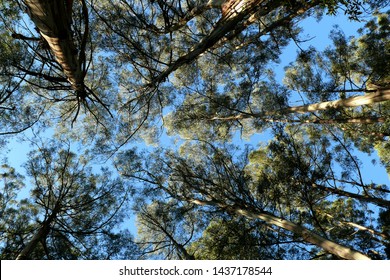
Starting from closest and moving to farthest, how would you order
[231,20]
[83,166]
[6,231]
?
[231,20], [6,231], [83,166]

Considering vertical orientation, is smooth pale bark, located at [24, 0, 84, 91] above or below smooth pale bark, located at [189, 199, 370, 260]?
above

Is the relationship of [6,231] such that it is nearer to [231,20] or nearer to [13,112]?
[13,112]

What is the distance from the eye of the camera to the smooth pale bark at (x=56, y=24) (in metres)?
2.73

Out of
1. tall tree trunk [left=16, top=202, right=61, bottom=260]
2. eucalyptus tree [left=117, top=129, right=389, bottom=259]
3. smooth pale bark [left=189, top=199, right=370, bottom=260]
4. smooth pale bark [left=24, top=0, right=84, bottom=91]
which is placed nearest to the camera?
smooth pale bark [left=24, top=0, right=84, bottom=91]

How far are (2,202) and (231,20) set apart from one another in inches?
307

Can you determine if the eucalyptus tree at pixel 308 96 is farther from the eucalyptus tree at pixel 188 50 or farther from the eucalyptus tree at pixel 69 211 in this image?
the eucalyptus tree at pixel 69 211

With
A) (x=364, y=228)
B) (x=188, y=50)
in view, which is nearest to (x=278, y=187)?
(x=364, y=228)

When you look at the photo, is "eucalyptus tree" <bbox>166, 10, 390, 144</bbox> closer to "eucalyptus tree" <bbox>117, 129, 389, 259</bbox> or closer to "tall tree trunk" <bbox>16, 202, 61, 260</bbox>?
"eucalyptus tree" <bbox>117, 129, 389, 259</bbox>

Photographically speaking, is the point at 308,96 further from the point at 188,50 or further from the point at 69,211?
the point at 69,211

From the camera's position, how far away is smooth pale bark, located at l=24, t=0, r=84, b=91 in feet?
8.96

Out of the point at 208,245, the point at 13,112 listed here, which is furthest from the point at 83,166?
the point at 208,245

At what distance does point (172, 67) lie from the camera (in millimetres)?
5391

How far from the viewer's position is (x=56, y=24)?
2.92 metres

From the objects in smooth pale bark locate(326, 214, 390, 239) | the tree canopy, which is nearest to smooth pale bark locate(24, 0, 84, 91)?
the tree canopy
